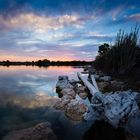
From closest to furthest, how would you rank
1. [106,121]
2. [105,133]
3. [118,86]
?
1. [105,133]
2. [106,121]
3. [118,86]

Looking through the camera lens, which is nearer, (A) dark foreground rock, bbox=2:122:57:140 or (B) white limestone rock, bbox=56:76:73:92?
(A) dark foreground rock, bbox=2:122:57:140

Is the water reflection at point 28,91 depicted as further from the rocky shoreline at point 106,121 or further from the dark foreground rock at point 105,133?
the dark foreground rock at point 105,133

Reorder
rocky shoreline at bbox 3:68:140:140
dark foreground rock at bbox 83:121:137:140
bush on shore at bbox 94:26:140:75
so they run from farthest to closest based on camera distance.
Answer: bush on shore at bbox 94:26:140:75
dark foreground rock at bbox 83:121:137:140
rocky shoreline at bbox 3:68:140:140

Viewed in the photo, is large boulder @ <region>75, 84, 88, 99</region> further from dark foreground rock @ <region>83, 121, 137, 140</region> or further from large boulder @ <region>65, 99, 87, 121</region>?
dark foreground rock @ <region>83, 121, 137, 140</region>

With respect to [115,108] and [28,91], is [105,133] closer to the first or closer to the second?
[115,108]

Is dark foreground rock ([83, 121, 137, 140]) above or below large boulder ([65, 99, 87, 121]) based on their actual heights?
below

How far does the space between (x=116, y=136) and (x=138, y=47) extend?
12.8m

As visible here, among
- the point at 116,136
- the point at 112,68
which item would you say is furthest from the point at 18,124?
the point at 112,68

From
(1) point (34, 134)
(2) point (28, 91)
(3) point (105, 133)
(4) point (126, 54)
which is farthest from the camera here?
(4) point (126, 54)

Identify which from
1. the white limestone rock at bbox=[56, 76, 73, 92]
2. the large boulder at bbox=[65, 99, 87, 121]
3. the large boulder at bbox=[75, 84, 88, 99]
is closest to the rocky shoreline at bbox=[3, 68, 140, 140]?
the large boulder at bbox=[65, 99, 87, 121]

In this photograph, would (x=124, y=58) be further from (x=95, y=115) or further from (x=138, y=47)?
(x=95, y=115)

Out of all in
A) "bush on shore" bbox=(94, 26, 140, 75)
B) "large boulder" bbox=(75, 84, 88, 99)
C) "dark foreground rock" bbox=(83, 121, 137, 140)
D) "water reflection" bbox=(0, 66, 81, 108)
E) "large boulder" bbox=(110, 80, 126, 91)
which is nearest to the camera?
"dark foreground rock" bbox=(83, 121, 137, 140)

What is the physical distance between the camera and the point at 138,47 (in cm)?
1709

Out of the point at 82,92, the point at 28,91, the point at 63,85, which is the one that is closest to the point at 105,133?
the point at 82,92
